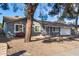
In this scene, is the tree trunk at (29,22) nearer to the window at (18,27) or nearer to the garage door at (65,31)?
the window at (18,27)

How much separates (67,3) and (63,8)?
8 centimetres

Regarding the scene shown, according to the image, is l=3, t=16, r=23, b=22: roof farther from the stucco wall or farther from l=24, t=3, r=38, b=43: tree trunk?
the stucco wall

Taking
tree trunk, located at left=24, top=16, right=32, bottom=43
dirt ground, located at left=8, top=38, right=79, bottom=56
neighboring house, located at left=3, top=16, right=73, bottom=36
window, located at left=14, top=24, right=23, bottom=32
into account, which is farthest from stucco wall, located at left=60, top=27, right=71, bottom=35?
window, located at left=14, top=24, right=23, bottom=32

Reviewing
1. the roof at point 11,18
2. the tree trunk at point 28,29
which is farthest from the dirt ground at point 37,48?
the roof at point 11,18

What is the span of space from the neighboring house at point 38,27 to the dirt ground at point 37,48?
4.6 inches

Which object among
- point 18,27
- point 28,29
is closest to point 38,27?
point 28,29

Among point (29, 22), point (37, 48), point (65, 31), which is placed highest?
point (29, 22)

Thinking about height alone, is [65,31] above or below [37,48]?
above

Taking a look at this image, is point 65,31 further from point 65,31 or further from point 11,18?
point 11,18

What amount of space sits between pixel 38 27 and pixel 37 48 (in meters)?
0.25

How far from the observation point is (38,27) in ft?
15.5

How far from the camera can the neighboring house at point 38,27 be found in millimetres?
4691

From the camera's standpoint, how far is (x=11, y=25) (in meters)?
4.68

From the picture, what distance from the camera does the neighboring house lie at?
4691 millimetres
